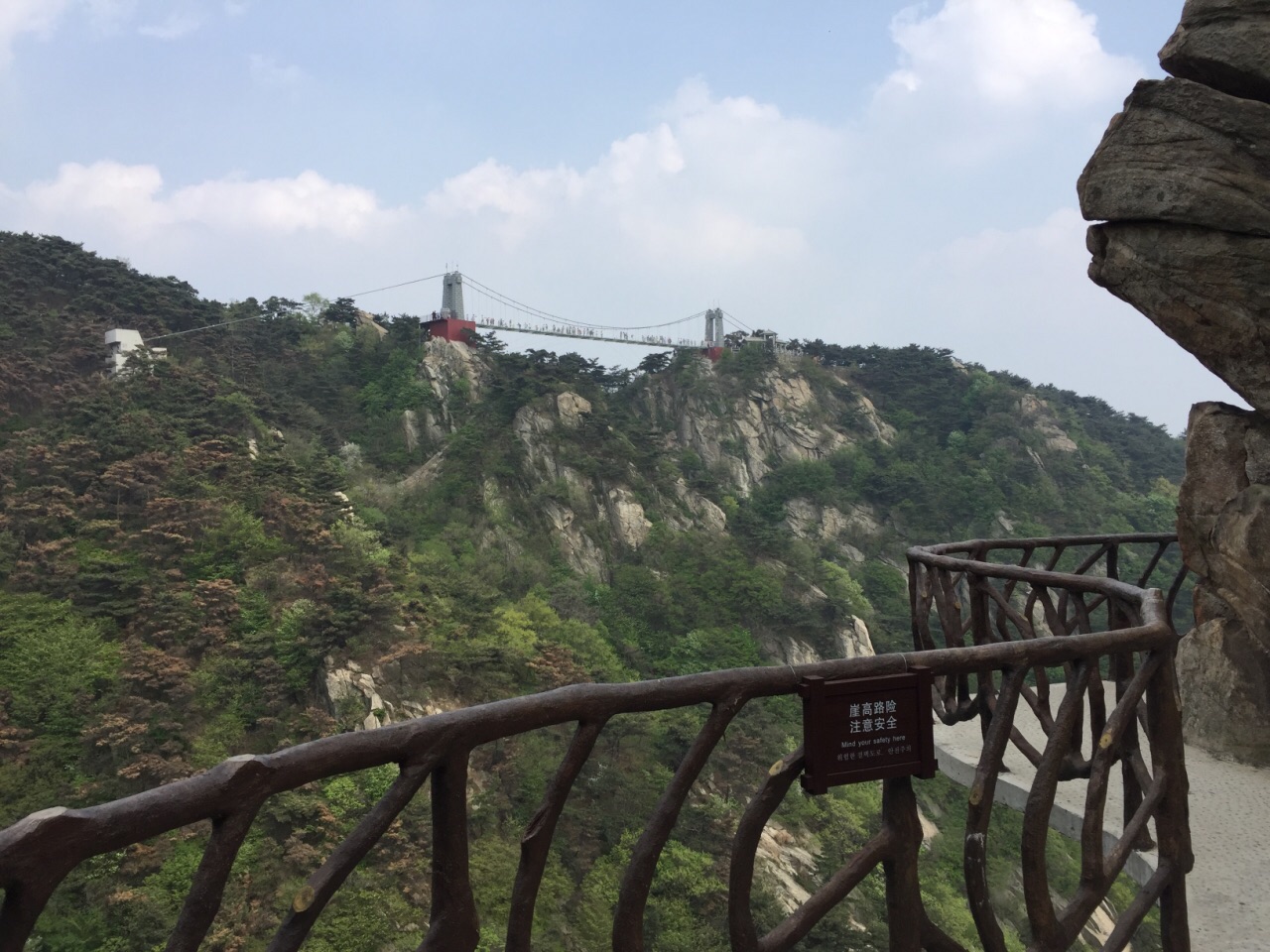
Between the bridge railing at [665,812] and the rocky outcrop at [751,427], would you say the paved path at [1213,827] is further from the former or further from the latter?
the rocky outcrop at [751,427]

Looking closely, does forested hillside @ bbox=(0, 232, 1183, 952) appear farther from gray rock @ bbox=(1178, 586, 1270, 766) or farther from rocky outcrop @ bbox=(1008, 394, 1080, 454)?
gray rock @ bbox=(1178, 586, 1270, 766)

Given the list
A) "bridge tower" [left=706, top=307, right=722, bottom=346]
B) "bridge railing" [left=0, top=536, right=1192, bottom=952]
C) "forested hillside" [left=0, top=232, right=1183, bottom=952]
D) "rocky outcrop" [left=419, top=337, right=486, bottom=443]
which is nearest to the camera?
"bridge railing" [left=0, top=536, right=1192, bottom=952]

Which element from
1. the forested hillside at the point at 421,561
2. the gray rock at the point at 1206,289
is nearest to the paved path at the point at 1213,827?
the gray rock at the point at 1206,289

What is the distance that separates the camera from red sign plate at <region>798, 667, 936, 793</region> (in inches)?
55.4

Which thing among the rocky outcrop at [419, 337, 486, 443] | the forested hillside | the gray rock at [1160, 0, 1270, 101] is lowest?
the forested hillside

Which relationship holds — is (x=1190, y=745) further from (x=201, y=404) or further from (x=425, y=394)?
(x=425, y=394)

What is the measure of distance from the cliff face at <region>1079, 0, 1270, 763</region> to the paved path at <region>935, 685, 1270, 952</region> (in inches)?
13.2

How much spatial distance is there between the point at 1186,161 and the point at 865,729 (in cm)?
332

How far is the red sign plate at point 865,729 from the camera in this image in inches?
55.4

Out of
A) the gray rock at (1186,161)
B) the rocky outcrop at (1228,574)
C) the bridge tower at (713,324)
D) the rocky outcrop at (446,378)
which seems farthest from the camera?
the bridge tower at (713,324)

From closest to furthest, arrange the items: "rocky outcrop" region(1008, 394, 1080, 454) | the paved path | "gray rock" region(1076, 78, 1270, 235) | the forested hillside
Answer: the paved path → "gray rock" region(1076, 78, 1270, 235) → the forested hillside → "rocky outcrop" region(1008, 394, 1080, 454)

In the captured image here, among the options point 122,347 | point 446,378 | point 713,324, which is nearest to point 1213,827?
point 122,347

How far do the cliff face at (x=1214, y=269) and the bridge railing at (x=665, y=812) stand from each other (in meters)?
2.04

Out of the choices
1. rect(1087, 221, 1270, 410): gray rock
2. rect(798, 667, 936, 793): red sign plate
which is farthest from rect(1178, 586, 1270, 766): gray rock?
rect(798, 667, 936, 793): red sign plate
